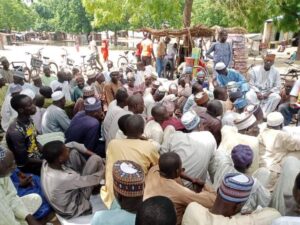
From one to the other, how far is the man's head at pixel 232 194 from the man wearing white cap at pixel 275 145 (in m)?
1.25

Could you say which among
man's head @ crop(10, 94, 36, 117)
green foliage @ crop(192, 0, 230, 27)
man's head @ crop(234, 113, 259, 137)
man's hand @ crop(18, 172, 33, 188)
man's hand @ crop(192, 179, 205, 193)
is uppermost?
green foliage @ crop(192, 0, 230, 27)

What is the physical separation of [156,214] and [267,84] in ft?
19.8

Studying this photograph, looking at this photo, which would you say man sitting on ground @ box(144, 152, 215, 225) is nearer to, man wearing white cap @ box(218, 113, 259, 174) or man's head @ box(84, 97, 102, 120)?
man wearing white cap @ box(218, 113, 259, 174)

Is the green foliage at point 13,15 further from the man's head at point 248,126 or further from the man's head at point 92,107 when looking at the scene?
the man's head at point 248,126

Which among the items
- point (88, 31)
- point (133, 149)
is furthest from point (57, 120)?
point (88, 31)

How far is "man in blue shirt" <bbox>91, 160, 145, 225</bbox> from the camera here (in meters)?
2.01

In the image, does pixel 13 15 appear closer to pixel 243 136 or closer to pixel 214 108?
pixel 214 108

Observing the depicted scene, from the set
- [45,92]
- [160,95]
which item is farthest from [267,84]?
[45,92]

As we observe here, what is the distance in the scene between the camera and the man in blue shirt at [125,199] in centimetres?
201

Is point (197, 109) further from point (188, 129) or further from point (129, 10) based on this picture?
point (129, 10)

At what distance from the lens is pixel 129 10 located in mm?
18141

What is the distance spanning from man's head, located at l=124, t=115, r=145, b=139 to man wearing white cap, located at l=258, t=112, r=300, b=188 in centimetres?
141

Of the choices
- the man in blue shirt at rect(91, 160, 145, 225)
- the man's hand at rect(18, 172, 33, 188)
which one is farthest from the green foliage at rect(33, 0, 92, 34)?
the man in blue shirt at rect(91, 160, 145, 225)

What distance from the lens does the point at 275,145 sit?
3.39 meters
